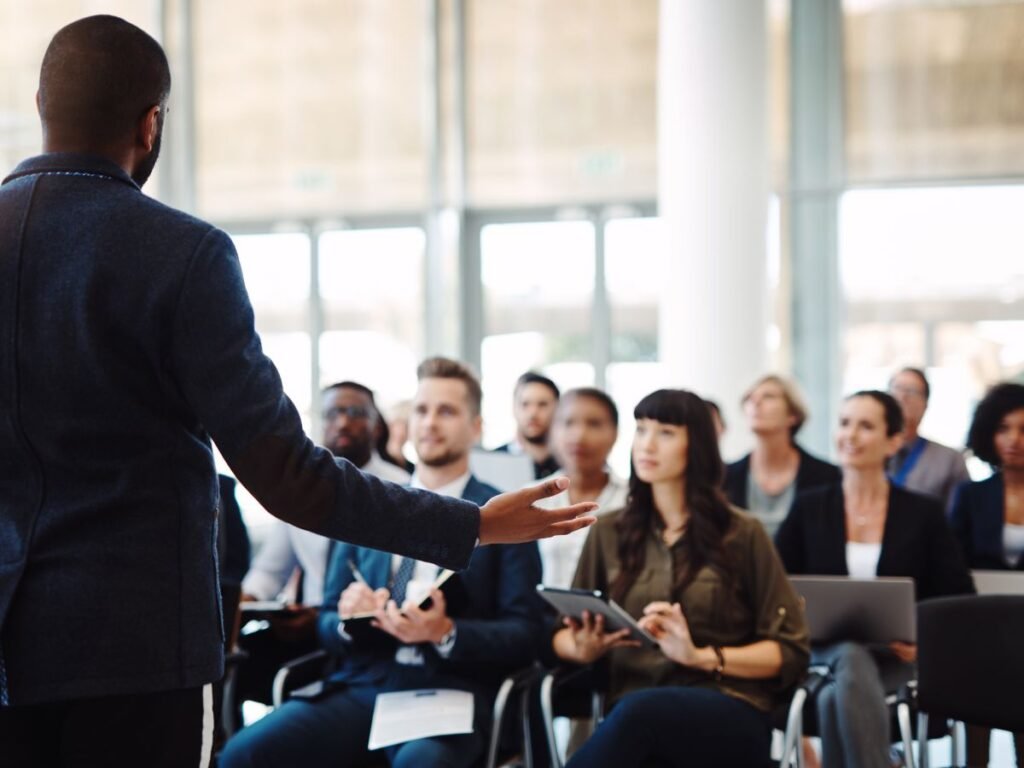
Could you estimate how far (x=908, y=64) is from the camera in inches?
368

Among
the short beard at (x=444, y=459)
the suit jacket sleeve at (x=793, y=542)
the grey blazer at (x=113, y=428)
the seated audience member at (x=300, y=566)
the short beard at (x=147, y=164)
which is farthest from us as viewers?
the suit jacket sleeve at (x=793, y=542)

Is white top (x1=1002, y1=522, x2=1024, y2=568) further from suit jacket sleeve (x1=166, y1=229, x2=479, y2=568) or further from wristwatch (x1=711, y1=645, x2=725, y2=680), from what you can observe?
suit jacket sleeve (x1=166, y1=229, x2=479, y2=568)

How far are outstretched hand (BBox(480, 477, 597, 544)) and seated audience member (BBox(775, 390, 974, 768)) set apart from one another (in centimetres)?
211

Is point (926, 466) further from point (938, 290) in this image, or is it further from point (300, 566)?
point (938, 290)

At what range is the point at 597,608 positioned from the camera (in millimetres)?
3391

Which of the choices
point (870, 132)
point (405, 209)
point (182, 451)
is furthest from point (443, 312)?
point (182, 451)

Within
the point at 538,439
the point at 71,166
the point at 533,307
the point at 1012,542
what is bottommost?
the point at 1012,542

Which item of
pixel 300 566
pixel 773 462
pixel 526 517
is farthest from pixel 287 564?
pixel 526 517

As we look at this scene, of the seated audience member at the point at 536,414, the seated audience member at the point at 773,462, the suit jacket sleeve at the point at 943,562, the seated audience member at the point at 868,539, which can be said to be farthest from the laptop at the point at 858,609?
→ the seated audience member at the point at 536,414

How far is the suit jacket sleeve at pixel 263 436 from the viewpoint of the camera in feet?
4.57

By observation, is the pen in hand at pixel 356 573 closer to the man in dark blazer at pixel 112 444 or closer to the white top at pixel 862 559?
the white top at pixel 862 559

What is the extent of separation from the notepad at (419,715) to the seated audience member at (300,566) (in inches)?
28.3

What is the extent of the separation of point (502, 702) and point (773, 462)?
262cm

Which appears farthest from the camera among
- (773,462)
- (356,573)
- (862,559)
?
(773,462)
